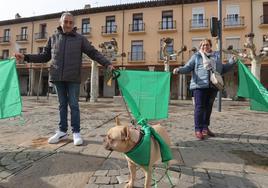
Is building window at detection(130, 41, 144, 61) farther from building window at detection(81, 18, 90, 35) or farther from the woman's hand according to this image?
the woman's hand

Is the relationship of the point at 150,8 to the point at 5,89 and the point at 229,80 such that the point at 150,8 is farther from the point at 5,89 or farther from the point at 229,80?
the point at 5,89

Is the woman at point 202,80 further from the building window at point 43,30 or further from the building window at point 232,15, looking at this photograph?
the building window at point 43,30

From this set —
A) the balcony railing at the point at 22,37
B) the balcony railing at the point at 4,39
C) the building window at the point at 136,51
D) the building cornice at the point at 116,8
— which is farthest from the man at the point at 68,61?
the balcony railing at the point at 4,39

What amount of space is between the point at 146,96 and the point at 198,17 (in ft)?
89.5

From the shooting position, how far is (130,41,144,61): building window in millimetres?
30341

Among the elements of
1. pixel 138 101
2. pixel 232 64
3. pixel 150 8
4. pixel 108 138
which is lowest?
pixel 108 138

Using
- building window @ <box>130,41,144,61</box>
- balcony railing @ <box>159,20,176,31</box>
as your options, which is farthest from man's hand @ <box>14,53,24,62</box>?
balcony railing @ <box>159,20,176,31</box>

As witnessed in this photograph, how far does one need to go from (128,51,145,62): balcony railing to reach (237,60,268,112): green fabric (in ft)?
84.3

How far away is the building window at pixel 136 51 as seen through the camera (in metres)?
30.3

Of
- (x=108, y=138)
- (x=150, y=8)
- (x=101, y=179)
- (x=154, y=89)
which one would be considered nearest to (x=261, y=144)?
(x=154, y=89)

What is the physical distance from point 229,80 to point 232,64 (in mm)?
25400

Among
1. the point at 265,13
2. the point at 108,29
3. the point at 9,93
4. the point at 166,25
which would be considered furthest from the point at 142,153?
the point at 108,29

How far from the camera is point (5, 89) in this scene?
→ 3434 millimetres

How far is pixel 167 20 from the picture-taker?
98.0 ft
